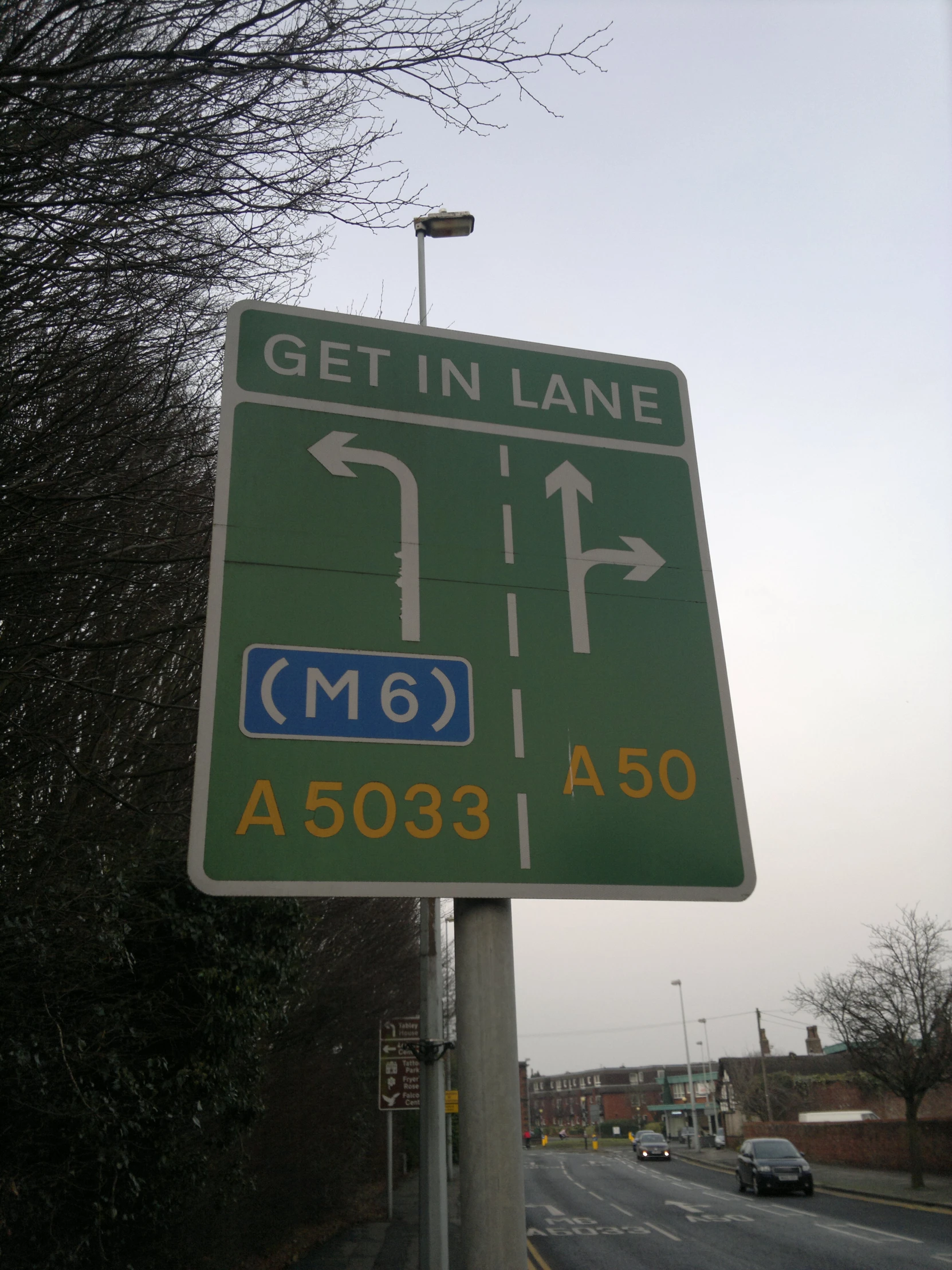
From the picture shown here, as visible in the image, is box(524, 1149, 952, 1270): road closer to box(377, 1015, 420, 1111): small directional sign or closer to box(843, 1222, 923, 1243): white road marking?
box(843, 1222, 923, 1243): white road marking

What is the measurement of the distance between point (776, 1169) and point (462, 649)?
2545 cm

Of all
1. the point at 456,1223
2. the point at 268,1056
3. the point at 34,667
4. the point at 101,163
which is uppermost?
the point at 101,163

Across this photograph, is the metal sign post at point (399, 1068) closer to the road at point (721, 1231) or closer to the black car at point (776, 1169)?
the road at point (721, 1231)

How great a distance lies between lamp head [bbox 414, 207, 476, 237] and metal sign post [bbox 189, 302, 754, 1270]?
274 cm

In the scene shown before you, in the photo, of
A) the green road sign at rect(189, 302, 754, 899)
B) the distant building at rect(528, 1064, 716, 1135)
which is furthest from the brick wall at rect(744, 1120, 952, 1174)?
the distant building at rect(528, 1064, 716, 1135)

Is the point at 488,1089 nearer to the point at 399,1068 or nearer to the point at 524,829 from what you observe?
the point at 524,829

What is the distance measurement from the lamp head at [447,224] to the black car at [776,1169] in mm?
24339

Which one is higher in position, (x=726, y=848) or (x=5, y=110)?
(x=5, y=110)

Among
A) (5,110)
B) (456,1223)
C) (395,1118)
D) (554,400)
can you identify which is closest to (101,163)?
(5,110)

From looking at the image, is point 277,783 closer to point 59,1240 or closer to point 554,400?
point 554,400

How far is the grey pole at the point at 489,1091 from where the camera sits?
1695 mm

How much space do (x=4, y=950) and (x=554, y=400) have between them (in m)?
5.29

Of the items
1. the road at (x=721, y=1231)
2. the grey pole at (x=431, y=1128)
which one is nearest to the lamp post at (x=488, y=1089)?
the grey pole at (x=431, y=1128)

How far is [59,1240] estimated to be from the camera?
709 centimetres
